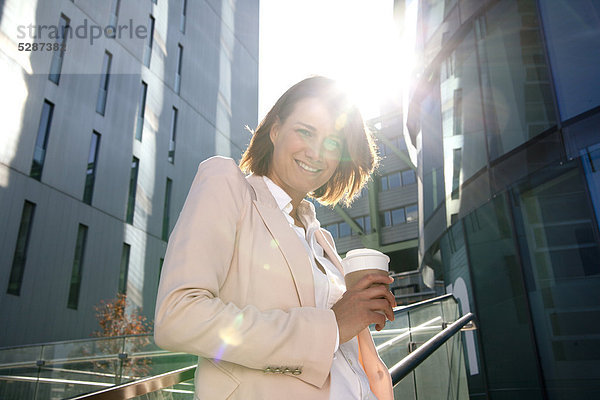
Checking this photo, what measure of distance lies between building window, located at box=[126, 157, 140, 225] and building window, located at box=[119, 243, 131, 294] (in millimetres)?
982

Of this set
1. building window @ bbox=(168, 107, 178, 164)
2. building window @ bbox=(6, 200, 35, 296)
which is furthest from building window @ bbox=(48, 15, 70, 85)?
building window @ bbox=(168, 107, 178, 164)

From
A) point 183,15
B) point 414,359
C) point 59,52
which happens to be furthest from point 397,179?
point 414,359

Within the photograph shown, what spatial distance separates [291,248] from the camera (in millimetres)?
1365

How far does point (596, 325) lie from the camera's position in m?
6.04

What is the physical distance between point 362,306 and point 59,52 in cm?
1630

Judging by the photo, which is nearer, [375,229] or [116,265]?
[116,265]

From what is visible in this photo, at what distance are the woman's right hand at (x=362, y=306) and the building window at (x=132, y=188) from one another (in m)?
16.6

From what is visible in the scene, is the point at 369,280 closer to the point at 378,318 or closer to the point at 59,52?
the point at 378,318

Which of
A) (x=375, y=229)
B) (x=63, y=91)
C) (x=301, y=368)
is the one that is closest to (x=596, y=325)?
(x=301, y=368)

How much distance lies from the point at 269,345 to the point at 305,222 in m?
0.75

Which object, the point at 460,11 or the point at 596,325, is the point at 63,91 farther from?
the point at 596,325

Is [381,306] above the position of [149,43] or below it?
below

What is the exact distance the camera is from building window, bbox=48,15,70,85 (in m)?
14.4

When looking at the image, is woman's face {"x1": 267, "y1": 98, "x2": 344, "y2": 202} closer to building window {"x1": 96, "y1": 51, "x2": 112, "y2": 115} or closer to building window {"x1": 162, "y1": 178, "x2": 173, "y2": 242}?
building window {"x1": 96, "y1": 51, "x2": 112, "y2": 115}
